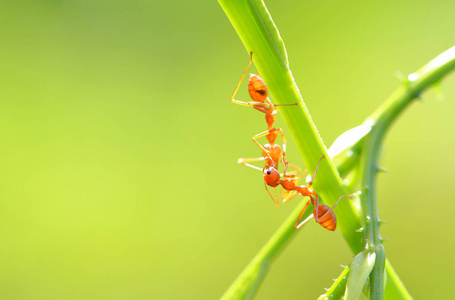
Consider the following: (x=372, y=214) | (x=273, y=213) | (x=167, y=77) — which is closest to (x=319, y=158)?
(x=372, y=214)

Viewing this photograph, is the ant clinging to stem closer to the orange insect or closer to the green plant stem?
the orange insect

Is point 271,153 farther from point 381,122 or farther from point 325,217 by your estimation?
point 381,122

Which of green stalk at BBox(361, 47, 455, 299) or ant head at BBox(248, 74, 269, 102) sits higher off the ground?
ant head at BBox(248, 74, 269, 102)

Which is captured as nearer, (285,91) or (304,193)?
(285,91)

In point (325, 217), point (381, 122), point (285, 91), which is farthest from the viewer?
point (325, 217)

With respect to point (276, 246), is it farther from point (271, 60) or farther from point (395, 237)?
point (395, 237)

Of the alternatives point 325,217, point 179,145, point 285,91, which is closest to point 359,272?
point 285,91

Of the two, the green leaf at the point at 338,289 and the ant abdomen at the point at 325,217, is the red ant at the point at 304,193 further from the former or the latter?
the green leaf at the point at 338,289

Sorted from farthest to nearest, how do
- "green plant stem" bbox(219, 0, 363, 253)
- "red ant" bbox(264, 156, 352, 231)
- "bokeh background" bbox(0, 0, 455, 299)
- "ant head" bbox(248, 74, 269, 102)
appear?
"bokeh background" bbox(0, 0, 455, 299)
"ant head" bbox(248, 74, 269, 102)
"red ant" bbox(264, 156, 352, 231)
"green plant stem" bbox(219, 0, 363, 253)

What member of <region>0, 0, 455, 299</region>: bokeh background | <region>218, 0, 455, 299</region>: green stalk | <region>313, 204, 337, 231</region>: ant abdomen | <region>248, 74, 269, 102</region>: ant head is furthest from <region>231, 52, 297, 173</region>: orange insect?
<region>0, 0, 455, 299</region>: bokeh background

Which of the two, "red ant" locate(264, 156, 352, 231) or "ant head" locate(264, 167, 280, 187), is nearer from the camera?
"red ant" locate(264, 156, 352, 231)
